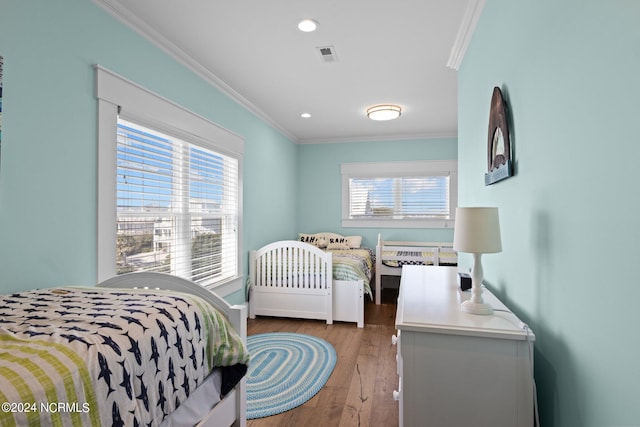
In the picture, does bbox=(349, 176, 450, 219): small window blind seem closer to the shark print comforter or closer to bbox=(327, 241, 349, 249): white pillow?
bbox=(327, 241, 349, 249): white pillow

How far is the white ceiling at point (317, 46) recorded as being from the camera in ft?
6.42

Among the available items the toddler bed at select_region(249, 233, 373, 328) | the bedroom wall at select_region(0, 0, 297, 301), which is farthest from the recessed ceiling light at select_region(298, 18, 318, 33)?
the toddler bed at select_region(249, 233, 373, 328)

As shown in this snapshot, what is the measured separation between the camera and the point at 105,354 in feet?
2.84

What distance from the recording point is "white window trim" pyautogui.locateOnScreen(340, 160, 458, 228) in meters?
4.91

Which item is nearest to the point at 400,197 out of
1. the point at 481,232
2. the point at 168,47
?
the point at 168,47

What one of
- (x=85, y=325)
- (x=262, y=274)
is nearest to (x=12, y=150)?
(x=85, y=325)

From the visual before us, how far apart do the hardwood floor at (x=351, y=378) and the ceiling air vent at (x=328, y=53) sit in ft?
7.80

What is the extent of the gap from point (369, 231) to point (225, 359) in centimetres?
403

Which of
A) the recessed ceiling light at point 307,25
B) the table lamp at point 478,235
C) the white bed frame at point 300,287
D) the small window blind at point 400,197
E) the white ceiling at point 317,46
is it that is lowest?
the white bed frame at point 300,287

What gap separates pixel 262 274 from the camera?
11.8 feet

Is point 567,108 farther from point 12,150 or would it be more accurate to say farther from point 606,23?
point 12,150

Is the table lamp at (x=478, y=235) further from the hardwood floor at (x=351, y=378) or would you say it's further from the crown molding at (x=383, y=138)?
the crown molding at (x=383, y=138)

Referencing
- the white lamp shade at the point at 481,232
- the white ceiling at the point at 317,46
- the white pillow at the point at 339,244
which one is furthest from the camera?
the white pillow at the point at 339,244

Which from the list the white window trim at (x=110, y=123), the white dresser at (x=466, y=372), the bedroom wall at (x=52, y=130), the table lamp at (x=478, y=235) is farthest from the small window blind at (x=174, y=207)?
the table lamp at (x=478, y=235)
